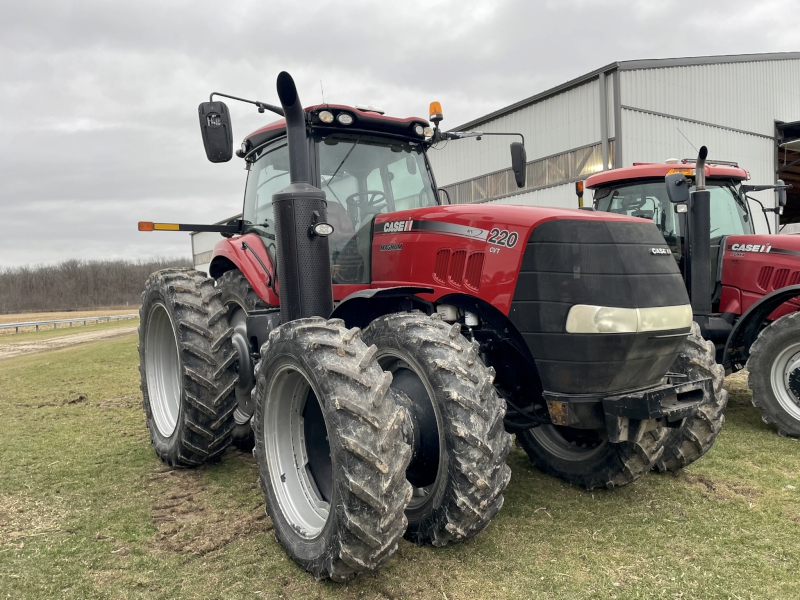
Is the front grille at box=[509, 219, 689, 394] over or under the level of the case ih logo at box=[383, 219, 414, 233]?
under

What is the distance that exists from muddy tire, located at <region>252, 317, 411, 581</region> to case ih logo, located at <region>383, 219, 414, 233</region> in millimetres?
922

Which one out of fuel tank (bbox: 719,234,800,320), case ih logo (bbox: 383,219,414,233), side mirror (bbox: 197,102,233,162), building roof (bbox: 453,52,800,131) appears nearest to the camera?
case ih logo (bbox: 383,219,414,233)

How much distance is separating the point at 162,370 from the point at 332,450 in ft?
9.50

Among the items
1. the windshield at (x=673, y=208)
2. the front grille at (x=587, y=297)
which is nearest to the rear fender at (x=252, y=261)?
the front grille at (x=587, y=297)

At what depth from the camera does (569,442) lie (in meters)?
4.05

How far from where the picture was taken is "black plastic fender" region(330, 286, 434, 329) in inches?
132

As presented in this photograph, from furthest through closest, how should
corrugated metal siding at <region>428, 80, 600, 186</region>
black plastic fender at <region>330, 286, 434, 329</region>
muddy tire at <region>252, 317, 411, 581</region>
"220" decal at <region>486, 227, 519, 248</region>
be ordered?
corrugated metal siding at <region>428, 80, 600, 186</region>, black plastic fender at <region>330, 286, 434, 329</region>, "220" decal at <region>486, 227, 519, 248</region>, muddy tire at <region>252, 317, 411, 581</region>

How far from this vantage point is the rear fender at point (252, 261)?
415cm

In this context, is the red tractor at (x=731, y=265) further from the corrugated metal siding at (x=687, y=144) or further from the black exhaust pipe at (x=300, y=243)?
the corrugated metal siding at (x=687, y=144)

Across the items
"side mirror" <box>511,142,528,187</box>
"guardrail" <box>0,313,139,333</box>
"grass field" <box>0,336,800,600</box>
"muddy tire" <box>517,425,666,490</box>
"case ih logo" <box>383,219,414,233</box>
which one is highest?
"side mirror" <box>511,142,528,187</box>

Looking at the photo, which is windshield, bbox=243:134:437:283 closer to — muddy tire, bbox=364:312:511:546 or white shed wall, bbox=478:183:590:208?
muddy tire, bbox=364:312:511:546

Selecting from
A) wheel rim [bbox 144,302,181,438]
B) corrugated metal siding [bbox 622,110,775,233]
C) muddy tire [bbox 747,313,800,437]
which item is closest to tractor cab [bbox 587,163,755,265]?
muddy tire [bbox 747,313,800,437]

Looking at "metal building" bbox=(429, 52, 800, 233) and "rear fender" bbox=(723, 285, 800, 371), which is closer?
"rear fender" bbox=(723, 285, 800, 371)

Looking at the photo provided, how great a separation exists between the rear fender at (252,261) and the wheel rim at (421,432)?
4.41 feet
